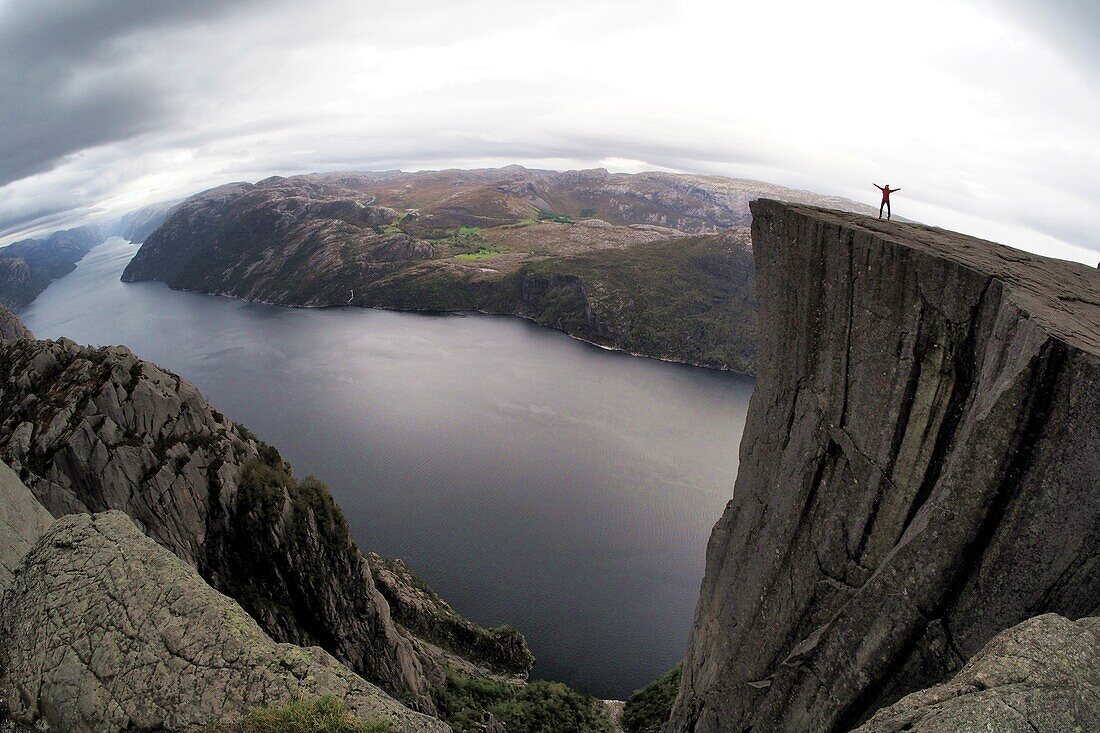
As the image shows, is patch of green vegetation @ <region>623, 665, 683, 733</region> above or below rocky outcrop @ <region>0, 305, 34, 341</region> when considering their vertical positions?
below

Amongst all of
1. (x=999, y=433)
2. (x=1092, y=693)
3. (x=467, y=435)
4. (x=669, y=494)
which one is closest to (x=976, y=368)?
(x=999, y=433)

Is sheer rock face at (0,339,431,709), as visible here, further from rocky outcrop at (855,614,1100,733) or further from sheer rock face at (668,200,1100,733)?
rocky outcrop at (855,614,1100,733)

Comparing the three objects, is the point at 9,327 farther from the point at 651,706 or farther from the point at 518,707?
the point at 651,706

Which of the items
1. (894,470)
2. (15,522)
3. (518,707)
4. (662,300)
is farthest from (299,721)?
(662,300)

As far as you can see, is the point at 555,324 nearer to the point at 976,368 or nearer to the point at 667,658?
the point at 667,658

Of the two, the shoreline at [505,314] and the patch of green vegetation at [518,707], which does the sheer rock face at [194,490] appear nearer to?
the patch of green vegetation at [518,707]

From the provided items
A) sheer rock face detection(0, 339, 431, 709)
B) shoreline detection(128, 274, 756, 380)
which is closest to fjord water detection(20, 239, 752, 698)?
shoreline detection(128, 274, 756, 380)

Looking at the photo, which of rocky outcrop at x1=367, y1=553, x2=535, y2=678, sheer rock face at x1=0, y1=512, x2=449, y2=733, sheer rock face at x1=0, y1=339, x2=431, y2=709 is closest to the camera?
sheer rock face at x1=0, y1=512, x2=449, y2=733

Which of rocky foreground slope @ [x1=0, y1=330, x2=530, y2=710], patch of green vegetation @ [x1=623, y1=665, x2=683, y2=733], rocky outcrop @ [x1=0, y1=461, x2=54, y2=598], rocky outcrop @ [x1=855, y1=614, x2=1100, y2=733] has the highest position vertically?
rocky outcrop @ [x1=855, y1=614, x2=1100, y2=733]
